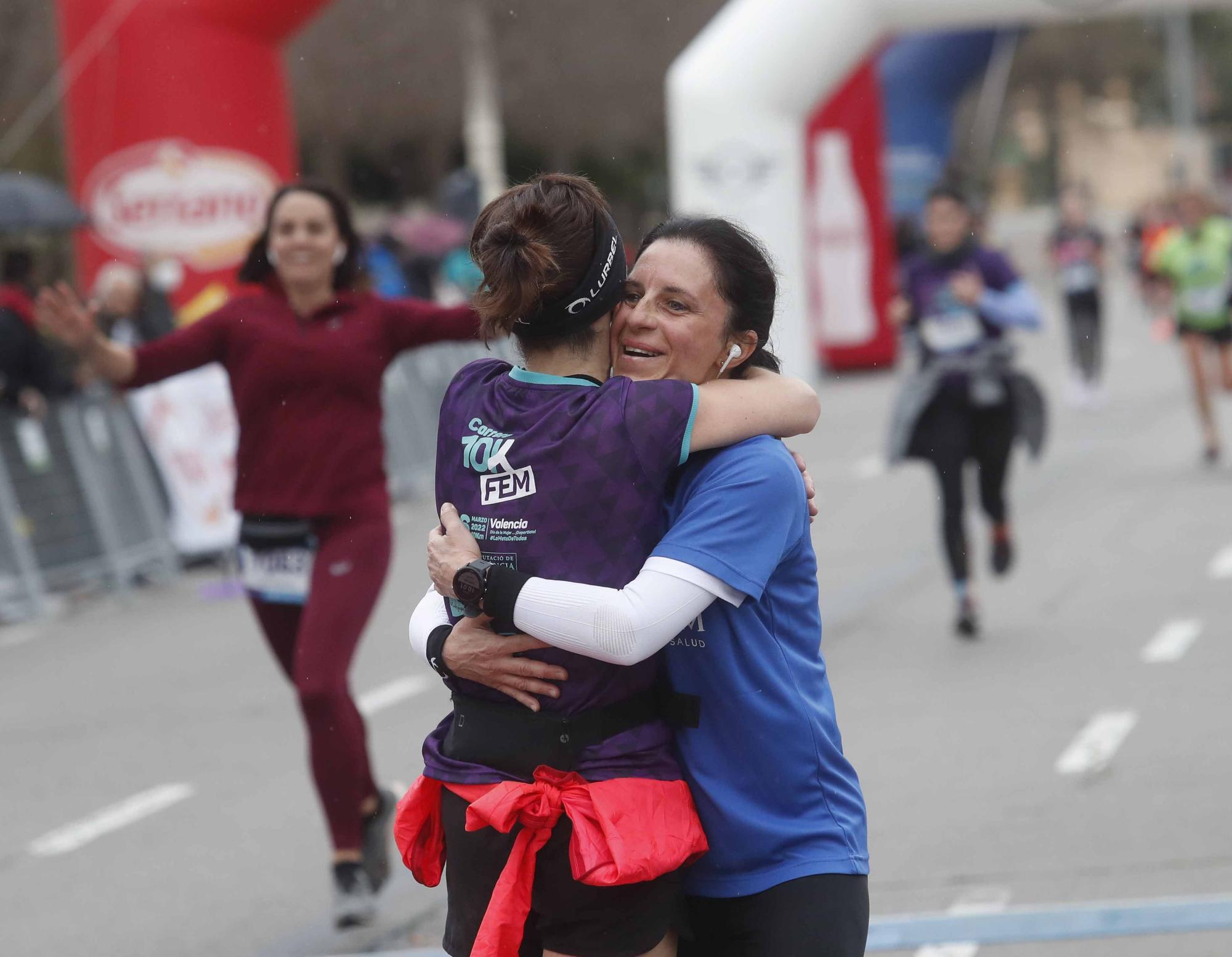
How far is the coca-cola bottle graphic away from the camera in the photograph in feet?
71.9

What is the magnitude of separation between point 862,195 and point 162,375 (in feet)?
59.5

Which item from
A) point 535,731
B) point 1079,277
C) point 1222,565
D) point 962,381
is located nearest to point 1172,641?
point 962,381

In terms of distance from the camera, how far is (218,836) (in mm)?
6059

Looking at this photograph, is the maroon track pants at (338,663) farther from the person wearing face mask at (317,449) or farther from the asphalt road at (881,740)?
the asphalt road at (881,740)

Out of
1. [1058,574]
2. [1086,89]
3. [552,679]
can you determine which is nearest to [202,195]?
[1058,574]

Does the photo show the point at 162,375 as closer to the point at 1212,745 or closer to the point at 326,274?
the point at 326,274

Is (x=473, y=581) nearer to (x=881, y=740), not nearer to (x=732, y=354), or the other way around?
(x=732, y=354)

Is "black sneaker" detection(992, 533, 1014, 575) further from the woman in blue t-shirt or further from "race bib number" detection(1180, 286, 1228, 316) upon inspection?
the woman in blue t-shirt

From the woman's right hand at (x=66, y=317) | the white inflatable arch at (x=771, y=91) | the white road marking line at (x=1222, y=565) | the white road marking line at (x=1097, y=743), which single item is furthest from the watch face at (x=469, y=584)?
the white inflatable arch at (x=771, y=91)

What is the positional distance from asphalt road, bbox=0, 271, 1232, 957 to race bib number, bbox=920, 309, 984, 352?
1.30 metres

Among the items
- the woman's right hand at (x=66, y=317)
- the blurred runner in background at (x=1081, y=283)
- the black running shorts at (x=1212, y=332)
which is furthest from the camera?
the blurred runner in background at (x=1081, y=283)

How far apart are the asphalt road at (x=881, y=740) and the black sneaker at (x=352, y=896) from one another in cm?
4

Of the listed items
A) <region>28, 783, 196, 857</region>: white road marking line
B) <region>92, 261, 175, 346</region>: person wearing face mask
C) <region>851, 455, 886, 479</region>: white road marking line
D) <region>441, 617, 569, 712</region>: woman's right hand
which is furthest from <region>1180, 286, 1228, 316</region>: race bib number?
<region>441, 617, 569, 712</region>: woman's right hand

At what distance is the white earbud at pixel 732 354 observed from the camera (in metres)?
2.70
